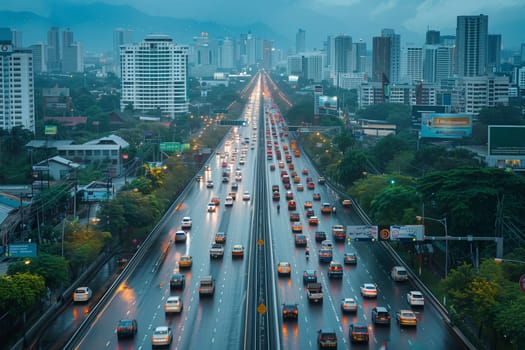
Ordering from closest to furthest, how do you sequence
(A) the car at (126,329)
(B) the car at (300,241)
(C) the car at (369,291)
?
(A) the car at (126,329) → (C) the car at (369,291) → (B) the car at (300,241)

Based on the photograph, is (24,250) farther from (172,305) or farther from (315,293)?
(315,293)

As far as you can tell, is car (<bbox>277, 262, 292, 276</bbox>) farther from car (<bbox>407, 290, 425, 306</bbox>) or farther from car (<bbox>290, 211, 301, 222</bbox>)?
car (<bbox>290, 211, 301, 222</bbox>)

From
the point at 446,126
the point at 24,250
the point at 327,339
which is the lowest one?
the point at 327,339

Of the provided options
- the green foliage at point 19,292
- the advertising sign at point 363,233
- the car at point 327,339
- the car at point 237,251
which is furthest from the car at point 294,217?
the car at point 327,339

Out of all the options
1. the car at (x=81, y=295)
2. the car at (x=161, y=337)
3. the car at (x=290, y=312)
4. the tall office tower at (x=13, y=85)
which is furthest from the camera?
the tall office tower at (x=13, y=85)

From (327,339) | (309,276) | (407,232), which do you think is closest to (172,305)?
(327,339)

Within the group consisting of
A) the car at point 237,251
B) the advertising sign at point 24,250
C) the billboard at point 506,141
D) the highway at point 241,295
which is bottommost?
the highway at point 241,295

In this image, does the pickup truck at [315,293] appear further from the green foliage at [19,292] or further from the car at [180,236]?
the car at [180,236]

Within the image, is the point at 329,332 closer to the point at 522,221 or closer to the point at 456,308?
the point at 456,308
